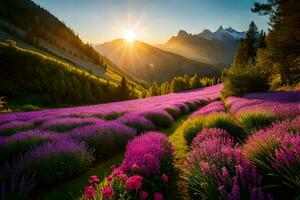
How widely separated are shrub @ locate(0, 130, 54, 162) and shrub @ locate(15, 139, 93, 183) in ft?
4.61

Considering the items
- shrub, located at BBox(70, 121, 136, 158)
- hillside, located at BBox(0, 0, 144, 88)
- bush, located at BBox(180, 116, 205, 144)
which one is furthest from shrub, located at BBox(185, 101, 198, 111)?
hillside, located at BBox(0, 0, 144, 88)

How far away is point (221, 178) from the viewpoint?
379 cm

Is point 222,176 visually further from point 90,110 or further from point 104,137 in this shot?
point 90,110

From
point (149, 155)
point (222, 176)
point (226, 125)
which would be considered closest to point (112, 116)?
point (226, 125)

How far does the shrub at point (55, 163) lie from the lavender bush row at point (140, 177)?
98 cm

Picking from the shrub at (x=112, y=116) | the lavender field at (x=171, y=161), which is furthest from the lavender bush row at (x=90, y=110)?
the lavender field at (x=171, y=161)

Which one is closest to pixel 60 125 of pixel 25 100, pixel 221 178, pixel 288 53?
pixel 221 178

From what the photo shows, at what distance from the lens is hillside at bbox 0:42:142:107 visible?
206 feet

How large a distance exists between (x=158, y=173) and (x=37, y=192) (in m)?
3.04

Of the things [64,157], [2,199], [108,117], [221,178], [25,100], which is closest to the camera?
[221,178]

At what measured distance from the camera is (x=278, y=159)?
3896 millimetres

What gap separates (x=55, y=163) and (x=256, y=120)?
638 centimetres

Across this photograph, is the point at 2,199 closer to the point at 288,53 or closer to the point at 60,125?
the point at 60,125

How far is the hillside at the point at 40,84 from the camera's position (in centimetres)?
6266
